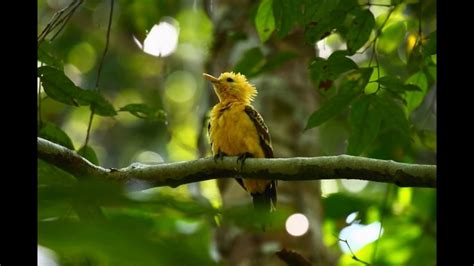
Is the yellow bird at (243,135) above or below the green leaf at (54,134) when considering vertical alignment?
above

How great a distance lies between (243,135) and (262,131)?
0.12 meters

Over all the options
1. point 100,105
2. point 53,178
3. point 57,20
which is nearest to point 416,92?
point 100,105

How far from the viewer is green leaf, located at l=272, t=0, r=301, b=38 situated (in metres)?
2.89

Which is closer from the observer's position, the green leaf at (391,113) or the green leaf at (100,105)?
the green leaf at (100,105)

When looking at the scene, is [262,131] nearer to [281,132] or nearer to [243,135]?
[243,135]

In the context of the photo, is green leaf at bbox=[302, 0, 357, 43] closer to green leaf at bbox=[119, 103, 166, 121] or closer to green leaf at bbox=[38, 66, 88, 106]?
green leaf at bbox=[119, 103, 166, 121]

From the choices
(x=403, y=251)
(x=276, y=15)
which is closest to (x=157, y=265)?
(x=276, y=15)

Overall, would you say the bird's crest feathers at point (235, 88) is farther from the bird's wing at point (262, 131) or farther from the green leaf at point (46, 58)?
the green leaf at point (46, 58)

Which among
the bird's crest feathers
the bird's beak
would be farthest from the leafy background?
the bird's beak

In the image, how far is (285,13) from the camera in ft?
9.54

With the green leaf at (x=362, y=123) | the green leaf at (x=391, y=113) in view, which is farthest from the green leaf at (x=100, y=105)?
the green leaf at (x=391, y=113)

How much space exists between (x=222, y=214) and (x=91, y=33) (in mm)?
8653

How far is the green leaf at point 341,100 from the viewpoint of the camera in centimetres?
302
